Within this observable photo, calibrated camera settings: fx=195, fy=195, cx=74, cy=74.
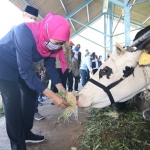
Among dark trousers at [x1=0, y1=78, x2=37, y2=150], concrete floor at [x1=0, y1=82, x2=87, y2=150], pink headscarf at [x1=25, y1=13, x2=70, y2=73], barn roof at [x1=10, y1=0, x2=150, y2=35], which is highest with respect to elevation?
barn roof at [x1=10, y1=0, x2=150, y2=35]

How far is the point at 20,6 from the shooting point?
8.27 meters

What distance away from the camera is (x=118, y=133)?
2379 millimetres

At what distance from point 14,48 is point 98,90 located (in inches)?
38.1

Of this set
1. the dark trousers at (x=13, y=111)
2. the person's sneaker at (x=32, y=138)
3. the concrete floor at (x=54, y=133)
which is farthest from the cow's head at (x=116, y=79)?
the person's sneaker at (x=32, y=138)

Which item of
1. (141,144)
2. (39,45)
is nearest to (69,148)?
(141,144)

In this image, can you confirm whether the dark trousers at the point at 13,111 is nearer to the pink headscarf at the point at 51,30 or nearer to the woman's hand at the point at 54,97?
the woman's hand at the point at 54,97

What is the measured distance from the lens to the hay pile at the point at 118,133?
218 centimetres

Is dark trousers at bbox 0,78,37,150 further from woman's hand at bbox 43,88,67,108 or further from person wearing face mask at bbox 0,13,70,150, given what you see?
woman's hand at bbox 43,88,67,108

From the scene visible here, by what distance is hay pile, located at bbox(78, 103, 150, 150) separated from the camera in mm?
2180

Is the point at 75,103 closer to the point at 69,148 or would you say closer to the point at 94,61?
the point at 69,148

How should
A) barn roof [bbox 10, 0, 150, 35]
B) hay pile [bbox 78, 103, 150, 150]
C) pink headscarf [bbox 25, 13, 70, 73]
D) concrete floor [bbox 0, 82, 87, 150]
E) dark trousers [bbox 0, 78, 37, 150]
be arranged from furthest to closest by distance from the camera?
barn roof [bbox 10, 0, 150, 35]
concrete floor [bbox 0, 82, 87, 150]
hay pile [bbox 78, 103, 150, 150]
dark trousers [bbox 0, 78, 37, 150]
pink headscarf [bbox 25, 13, 70, 73]

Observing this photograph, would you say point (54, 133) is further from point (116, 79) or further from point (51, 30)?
point (51, 30)

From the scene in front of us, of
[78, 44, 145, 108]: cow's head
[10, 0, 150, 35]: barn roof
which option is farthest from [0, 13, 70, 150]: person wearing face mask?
[10, 0, 150, 35]: barn roof

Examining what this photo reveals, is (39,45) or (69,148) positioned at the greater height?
(39,45)
